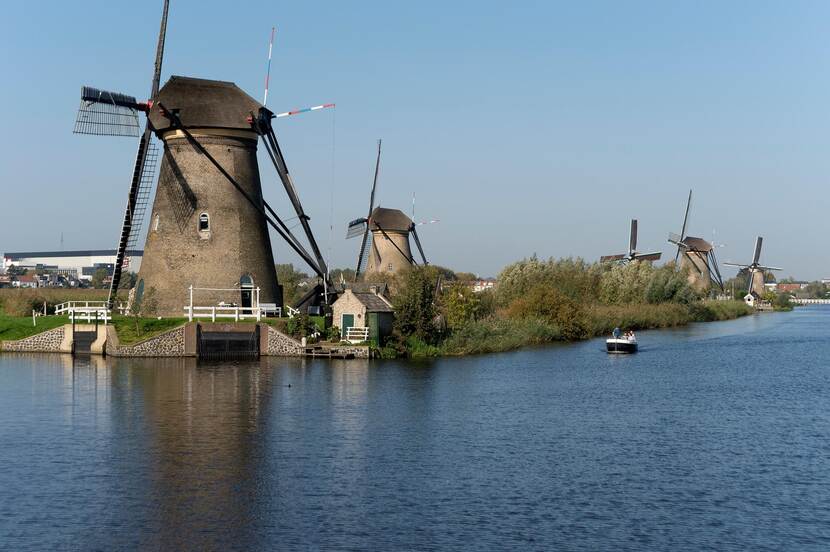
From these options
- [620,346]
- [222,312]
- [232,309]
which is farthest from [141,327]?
[620,346]

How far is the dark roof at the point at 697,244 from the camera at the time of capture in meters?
105

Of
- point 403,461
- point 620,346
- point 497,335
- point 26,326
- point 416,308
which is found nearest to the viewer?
point 403,461

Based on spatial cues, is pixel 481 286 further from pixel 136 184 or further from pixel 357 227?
pixel 136 184

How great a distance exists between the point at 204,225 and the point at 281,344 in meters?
5.60

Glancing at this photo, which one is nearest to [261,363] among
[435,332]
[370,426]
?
[435,332]

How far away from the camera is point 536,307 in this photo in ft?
159

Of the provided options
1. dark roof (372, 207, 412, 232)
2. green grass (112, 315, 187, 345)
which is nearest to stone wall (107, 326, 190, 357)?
green grass (112, 315, 187, 345)

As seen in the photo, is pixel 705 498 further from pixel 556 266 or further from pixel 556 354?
pixel 556 266

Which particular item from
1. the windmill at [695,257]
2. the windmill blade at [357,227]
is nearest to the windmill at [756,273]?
the windmill at [695,257]

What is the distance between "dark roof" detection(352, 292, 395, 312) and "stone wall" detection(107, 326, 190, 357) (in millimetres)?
6551

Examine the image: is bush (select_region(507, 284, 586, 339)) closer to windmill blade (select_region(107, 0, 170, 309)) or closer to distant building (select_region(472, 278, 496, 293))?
distant building (select_region(472, 278, 496, 293))

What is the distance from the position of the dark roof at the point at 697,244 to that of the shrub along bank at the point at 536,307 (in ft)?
72.8

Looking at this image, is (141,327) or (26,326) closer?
(141,327)

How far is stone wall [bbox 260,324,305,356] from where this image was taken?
35125 mm
